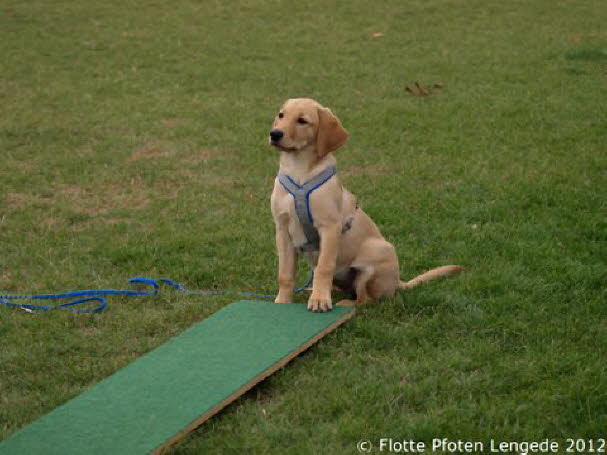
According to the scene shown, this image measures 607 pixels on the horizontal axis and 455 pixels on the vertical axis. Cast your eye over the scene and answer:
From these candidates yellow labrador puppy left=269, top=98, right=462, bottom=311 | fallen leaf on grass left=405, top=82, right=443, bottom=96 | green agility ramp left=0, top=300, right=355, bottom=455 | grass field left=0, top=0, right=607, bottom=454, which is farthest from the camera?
fallen leaf on grass left=405, top=82, right=443, bottom=96

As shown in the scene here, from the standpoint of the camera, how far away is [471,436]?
13.0 feet

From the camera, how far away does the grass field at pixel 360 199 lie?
14.4 feet

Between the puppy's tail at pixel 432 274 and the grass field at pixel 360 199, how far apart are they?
88mm

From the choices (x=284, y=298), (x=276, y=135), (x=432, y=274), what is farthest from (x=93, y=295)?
(x=432, y=274)

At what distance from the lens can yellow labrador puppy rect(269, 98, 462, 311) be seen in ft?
16.9

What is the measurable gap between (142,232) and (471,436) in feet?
13.2

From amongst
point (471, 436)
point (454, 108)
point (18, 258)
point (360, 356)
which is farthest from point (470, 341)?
point (454, 108)

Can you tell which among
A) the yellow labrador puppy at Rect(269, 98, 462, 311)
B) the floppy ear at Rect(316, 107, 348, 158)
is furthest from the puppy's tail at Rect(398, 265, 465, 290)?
the floppy ear at Rect(316, 107, 348, 158)

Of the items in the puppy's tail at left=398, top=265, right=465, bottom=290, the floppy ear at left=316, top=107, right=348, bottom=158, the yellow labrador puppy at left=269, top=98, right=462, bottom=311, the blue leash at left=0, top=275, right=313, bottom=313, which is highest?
the floppy ear at left=316, top=107, right=348, bottom=158

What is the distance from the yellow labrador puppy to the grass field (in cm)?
28

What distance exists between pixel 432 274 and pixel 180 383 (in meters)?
2.23

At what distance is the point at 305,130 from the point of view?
5121 millimetres

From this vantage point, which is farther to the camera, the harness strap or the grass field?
the harness strap

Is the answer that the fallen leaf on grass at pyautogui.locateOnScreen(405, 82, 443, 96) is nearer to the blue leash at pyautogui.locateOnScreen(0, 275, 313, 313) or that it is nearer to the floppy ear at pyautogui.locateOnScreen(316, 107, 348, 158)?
the blue leash at pyautogui.locateOnScreen(0, 275, 313, 313)
